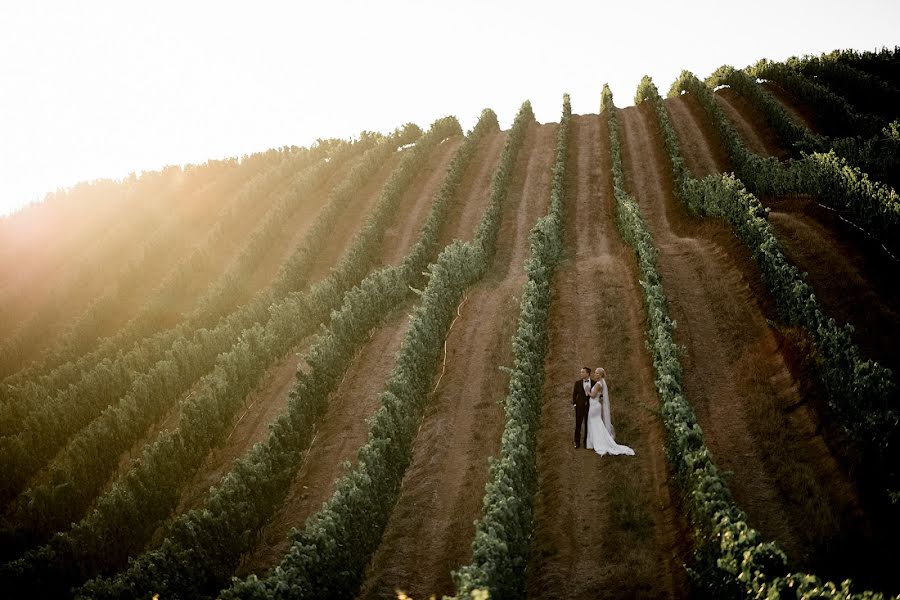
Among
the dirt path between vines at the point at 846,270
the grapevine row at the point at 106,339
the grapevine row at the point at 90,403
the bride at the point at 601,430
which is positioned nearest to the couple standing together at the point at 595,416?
the bride at the point at 601,430

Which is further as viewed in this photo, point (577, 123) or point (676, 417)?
point (577, 123)

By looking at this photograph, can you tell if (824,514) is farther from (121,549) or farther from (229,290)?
(229,290)

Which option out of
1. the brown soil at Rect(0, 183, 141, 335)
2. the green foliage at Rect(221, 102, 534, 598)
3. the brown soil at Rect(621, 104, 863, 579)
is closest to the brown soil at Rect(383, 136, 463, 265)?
the green foliage at Rect(221, 102, 534, 598)

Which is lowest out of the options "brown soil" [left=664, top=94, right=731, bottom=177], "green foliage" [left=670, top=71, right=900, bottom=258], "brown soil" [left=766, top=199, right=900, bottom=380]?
"brown soil" [left=766, top=199, right=900, bottom=380]

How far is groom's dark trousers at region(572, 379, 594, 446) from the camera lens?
1830 cm

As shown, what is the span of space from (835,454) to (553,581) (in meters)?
8.80

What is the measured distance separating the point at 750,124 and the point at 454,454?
42.1 metres

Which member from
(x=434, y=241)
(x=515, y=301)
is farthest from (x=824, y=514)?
(x=434, y=241)

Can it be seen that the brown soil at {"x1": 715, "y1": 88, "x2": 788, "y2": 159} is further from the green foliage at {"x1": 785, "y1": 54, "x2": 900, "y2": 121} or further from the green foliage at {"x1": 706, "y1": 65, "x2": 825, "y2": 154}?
the green foliage at {"x1": 785, "y1": 54, "x2": 900, "y2": 121}

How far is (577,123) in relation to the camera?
2280 inches

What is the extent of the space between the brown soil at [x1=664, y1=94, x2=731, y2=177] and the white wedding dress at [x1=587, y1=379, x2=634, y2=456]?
93.9 feet

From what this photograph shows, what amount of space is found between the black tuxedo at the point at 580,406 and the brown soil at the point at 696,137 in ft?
94.2

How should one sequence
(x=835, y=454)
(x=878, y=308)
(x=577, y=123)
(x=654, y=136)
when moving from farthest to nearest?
(x=577, y=123) < (x=654, y=136) < (x=878, y=308) < (x=835, y=454)

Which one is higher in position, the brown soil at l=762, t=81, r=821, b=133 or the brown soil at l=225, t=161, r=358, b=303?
the brown soil at l=762, t=81, r=821, b=133
